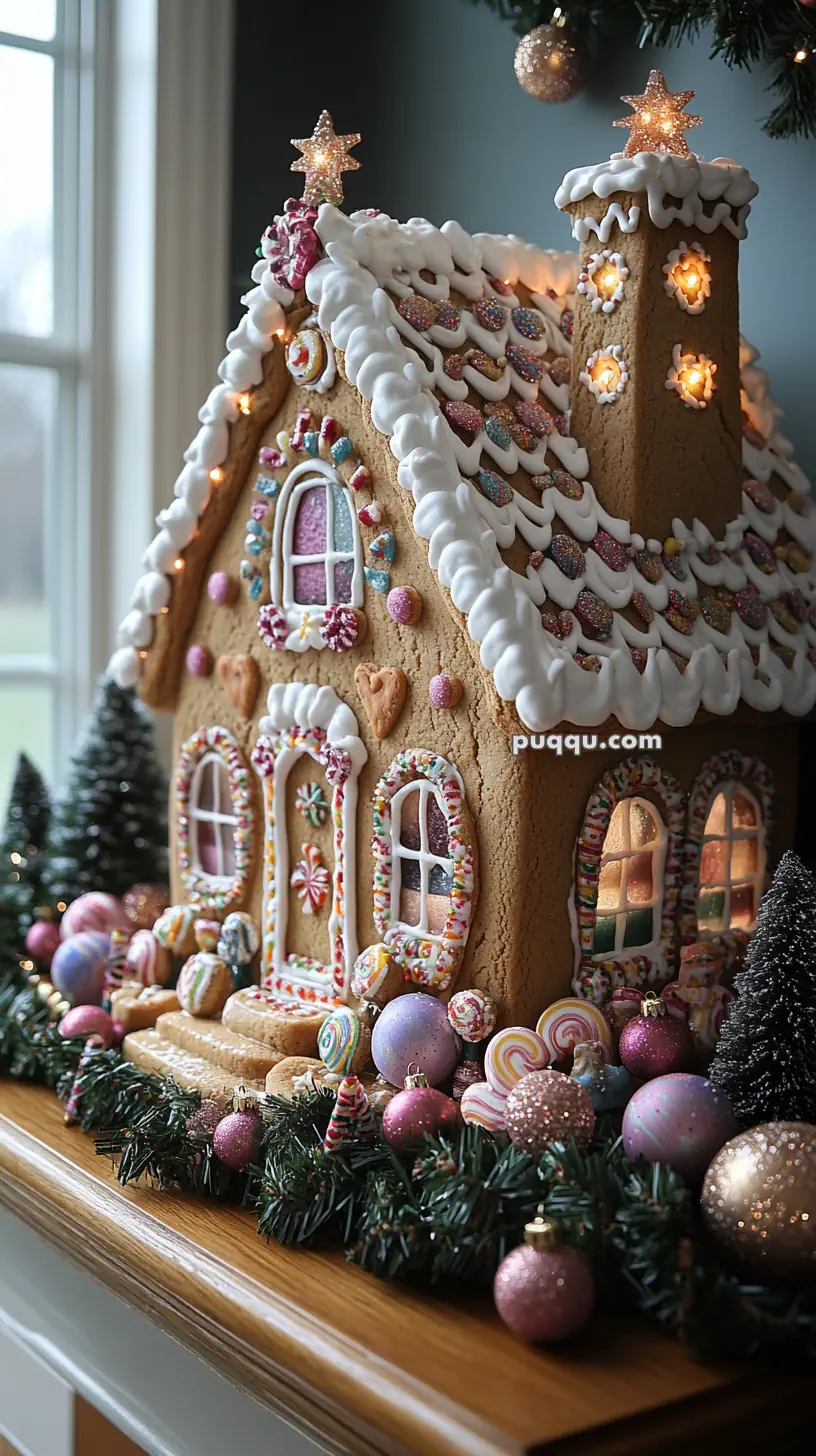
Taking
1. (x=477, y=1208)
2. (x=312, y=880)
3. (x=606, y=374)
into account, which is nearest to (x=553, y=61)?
(x=606, y=374)

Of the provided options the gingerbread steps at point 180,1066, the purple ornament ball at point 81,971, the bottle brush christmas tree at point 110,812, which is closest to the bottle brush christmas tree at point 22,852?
the bottle brush christmas tree at point 110,812

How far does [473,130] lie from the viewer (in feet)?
A: 8.75

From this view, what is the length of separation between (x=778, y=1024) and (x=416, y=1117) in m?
0.43

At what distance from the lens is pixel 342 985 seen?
2018 mm

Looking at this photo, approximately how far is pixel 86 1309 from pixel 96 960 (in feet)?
1.95

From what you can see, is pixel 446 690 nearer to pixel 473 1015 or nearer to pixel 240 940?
pixel 473 1015

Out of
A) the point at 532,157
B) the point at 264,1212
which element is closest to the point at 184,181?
the point at 532,157

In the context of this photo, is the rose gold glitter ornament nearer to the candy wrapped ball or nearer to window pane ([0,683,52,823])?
the candy wrapped ball

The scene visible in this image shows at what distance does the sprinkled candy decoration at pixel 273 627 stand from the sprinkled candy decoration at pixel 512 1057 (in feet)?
2.30

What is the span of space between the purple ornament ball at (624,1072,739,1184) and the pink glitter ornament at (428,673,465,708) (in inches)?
21.9

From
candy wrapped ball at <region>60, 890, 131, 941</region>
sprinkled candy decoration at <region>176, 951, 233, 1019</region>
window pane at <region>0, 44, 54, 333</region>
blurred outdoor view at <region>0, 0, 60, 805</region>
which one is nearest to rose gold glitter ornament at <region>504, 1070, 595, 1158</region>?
sprinkled candy decoration at <region>176, 951, 233, 1019</region>

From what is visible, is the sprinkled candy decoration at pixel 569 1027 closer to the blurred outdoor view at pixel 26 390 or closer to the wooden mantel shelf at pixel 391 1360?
the wooden mantel shelf at pixel 391 1360

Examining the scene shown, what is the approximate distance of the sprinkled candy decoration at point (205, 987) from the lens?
2.14 metres

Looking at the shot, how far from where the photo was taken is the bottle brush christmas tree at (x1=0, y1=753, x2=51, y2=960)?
2.57 meters
